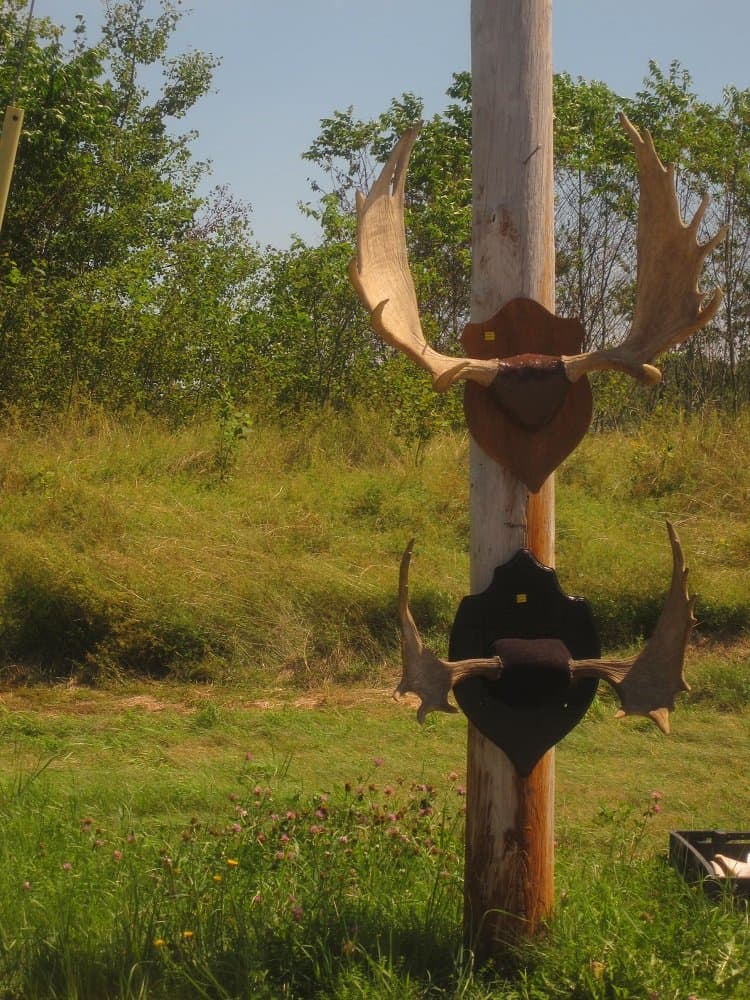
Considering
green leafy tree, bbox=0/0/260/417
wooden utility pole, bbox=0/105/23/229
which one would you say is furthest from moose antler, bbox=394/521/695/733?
green leafy tree, bbox=0/0/260/417

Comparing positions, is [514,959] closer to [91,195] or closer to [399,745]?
[399,745]

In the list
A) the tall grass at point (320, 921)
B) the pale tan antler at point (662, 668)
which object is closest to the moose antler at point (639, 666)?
the pale tan antler at point (662, 668)

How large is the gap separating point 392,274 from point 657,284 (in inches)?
26.4

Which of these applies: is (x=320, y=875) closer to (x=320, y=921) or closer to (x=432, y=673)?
(x=320, y=921)

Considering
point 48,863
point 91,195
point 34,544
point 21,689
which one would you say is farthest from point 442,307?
point 48,863

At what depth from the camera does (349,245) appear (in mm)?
11602

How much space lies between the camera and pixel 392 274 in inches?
119

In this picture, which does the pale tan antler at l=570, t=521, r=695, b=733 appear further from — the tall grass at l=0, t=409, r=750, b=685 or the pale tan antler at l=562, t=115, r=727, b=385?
the tall grass at l=0, t=409, r=750, b=685

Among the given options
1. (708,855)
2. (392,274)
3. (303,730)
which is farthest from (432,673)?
(303,730)

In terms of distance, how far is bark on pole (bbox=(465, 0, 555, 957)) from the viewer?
2939 mm

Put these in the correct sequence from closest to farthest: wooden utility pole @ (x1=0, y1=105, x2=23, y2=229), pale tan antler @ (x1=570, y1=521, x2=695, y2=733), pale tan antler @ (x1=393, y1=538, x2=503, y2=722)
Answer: wooden utility pole @ (x1=0, y1=105, x2=23, y2=229) → pale tan antler @ (x1=393, y1=538, x2=503, y2=722) → pale tan antler @ (x1=570, y1=521, x2=695, y2=733)

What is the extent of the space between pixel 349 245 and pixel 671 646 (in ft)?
29.9

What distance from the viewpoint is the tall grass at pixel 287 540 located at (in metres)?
7.14

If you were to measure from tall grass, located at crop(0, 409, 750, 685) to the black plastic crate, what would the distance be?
133 inches
